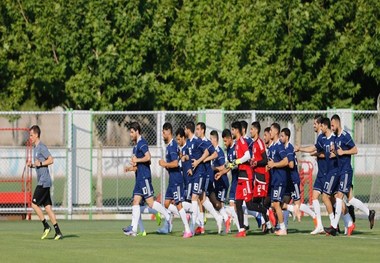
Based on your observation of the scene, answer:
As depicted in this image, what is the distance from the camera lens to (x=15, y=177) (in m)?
42.0

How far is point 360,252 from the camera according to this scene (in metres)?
18.6

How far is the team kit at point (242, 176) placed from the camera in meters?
22.3

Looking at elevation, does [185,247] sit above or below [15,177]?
below

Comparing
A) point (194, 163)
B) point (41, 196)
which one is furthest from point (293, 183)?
point (41, 196)

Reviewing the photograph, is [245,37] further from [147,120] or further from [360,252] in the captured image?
[360,252]

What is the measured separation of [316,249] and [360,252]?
2.67 ft

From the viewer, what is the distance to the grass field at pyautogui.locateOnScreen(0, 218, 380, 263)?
17.6 meters

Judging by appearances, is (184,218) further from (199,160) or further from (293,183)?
(293,183)

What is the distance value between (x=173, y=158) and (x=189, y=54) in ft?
37.3

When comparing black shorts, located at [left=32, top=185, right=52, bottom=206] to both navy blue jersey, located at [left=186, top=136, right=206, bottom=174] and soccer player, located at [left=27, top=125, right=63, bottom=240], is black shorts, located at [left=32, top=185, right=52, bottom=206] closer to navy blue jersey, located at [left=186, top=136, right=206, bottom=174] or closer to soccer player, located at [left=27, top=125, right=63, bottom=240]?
soccer player, located at [left=27, top=125, right=63, bottom=240]

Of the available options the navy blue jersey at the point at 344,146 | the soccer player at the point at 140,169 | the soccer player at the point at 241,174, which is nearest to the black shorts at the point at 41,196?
the soccer player at the point at 140,169

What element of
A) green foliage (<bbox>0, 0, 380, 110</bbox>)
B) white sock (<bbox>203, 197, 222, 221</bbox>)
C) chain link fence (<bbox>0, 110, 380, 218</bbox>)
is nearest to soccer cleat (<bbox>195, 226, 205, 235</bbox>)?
white sock (<bbox>203, 197, 222, 221</bbox>)

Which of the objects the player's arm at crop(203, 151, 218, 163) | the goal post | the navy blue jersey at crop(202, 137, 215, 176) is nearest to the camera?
the player's arm at crop(203, 151, 218, 163)

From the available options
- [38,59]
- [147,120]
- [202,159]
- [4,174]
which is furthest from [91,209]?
[4,174]
